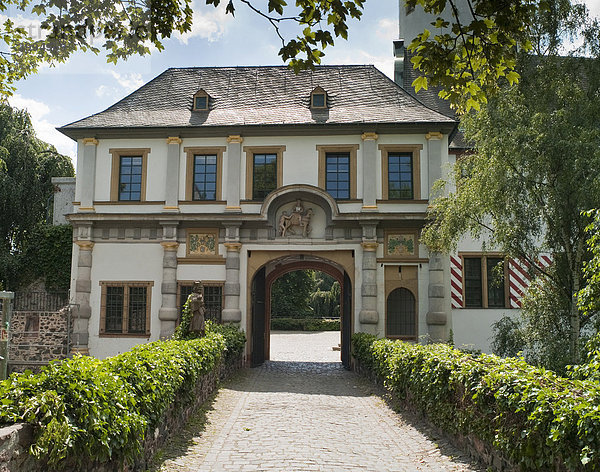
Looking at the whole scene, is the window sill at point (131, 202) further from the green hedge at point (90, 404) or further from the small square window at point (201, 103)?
the green hedge at point (90, 404)

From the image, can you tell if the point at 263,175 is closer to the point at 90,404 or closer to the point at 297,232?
the point at 297,232

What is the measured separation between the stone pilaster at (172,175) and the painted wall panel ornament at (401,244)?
6.88m

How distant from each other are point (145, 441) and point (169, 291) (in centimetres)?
1262

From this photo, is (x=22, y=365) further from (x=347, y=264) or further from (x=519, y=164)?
(x=519, y=164)

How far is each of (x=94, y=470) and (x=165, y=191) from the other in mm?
15132

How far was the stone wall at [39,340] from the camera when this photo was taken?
19766 millimetres

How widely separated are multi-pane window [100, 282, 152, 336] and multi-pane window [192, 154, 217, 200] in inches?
131

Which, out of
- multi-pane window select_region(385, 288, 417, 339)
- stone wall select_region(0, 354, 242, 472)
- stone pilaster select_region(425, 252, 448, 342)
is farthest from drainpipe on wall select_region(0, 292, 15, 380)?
stone pilaster select_region(425, 252, 448, 342)

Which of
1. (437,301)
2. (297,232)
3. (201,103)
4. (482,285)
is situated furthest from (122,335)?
(482,285)

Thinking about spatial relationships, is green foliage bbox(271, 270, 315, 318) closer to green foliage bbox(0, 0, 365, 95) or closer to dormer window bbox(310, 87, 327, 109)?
dormer window bbox(310, 87, 327, 109)

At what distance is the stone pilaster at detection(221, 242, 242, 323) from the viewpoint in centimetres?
1955

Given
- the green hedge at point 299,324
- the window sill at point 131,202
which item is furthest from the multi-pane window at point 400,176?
the green hedge at point 299,324

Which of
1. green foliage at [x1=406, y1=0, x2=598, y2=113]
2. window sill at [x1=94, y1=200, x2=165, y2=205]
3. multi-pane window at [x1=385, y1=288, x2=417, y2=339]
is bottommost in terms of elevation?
multi-pane window at [x1=385, y1=288, x2=417, y2=339]

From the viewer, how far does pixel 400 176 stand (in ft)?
65.5
